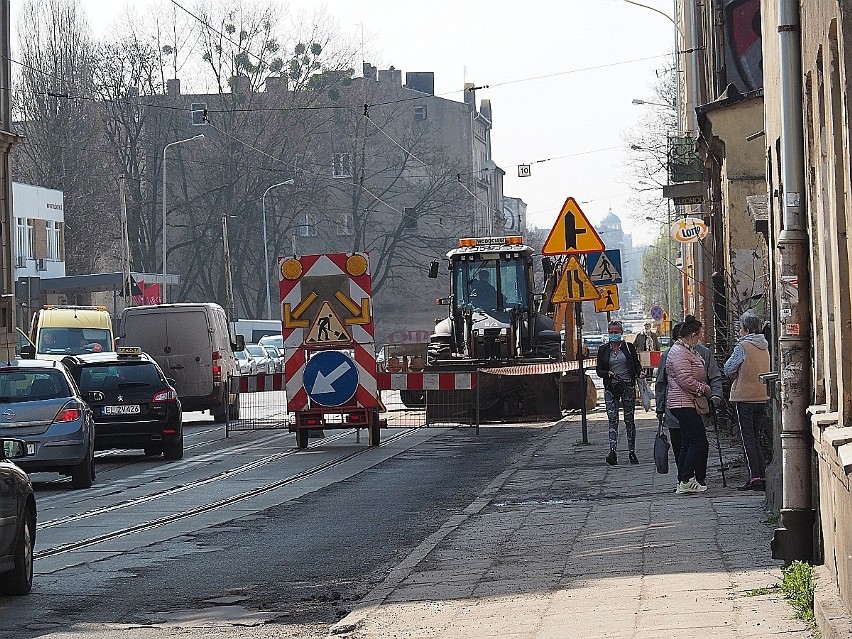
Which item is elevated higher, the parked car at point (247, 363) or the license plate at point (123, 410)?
the license plate at point (123, 410)

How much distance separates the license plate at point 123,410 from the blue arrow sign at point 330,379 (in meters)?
2.44

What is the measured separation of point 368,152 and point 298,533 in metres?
75.0

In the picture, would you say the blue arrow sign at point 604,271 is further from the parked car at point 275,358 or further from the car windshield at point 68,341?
the parked car at point 275,358

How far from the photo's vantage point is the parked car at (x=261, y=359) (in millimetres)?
55219

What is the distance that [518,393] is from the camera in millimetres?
26281

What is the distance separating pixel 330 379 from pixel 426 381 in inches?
110

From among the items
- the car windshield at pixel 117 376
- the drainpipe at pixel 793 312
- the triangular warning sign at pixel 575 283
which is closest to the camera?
the drainpipe at pixel 793 312

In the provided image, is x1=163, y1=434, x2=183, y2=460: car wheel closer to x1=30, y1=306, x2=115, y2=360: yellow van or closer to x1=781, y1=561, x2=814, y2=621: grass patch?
x1=781, y1=561, x2=814, y2=621: grass patch

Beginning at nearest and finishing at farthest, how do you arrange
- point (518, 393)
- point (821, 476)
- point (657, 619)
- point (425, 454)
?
point (657, 619) → point (821, 476) → point (425, 454) → point (518, 393)

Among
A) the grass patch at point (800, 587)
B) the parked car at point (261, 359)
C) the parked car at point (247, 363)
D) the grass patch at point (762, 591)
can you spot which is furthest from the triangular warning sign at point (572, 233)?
the parked car at point (261, 359)

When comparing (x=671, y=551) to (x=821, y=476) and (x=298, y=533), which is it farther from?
(x=298, y=533)

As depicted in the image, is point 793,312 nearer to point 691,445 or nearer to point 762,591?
point 762,591

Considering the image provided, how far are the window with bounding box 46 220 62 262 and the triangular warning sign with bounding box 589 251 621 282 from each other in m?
45.7

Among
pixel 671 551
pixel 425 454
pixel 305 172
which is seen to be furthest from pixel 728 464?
pixel 305 172
